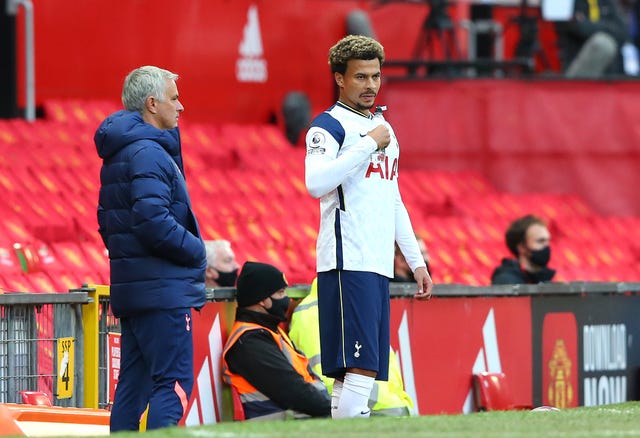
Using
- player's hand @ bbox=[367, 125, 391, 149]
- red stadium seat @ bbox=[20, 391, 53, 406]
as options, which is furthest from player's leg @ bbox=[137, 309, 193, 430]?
player's hand @ bbox=[367, 125, 391, 149]

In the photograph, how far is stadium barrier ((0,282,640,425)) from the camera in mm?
7449

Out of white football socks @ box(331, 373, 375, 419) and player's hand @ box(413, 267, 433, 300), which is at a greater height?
player's hand @ box(413, 267, 433, 300)

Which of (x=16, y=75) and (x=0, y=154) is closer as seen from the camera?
(x=0, y=154)

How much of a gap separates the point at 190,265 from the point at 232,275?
274 cm

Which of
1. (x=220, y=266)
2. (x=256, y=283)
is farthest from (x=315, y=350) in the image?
(x=220, y=266)

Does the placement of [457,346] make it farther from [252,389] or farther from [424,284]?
[424,284]

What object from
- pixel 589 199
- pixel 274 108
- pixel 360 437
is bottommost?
pixel 360 437

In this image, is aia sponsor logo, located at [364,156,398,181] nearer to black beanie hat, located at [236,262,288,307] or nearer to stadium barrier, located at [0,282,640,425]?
black beanie hat, located at [236,262,288,307]

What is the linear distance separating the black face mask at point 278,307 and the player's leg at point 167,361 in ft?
4.40

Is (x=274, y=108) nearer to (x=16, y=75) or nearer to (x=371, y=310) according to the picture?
(x=16, y=75)

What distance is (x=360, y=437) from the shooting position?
5.61 m

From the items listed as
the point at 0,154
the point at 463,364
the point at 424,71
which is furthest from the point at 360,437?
the point at 424,71

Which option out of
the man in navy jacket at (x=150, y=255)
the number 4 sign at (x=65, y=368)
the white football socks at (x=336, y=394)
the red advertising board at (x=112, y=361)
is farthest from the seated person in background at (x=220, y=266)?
the white football socks at (x=336, y=394)

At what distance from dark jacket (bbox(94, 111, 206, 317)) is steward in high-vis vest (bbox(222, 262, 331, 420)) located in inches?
43.7
